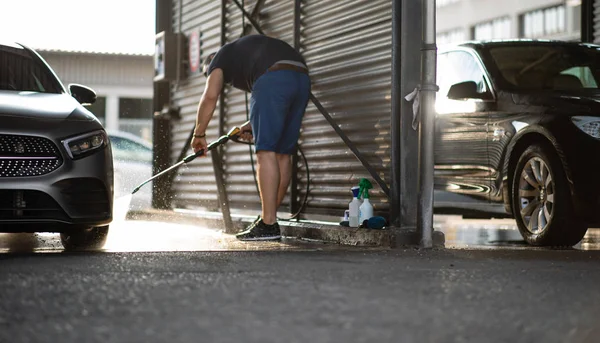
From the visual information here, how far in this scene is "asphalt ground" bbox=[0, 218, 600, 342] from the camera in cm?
346

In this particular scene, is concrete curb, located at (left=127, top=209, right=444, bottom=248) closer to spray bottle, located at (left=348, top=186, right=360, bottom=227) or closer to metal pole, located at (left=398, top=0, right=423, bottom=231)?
spray bottle, located at (left=348, top=186, right=360, bottom=227)

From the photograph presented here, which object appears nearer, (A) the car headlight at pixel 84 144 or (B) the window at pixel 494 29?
(A) the car headlight at pixel 84 144

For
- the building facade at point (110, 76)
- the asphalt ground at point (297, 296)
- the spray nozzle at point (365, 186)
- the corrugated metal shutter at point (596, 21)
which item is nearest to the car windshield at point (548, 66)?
the spray nozzle at point (365, 186)

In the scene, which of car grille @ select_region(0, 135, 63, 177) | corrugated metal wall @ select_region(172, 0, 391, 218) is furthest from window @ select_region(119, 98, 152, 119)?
car grille @ select_region(0, 135, 63, 177)

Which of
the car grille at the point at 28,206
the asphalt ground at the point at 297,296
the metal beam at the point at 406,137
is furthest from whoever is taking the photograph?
the metal beam at the point at 406,137

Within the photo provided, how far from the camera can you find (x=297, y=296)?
4266mm

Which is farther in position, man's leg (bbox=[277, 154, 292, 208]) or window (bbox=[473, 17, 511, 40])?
window (bbox=[473, 17, 511, 40])

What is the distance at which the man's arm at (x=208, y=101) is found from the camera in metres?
8.20

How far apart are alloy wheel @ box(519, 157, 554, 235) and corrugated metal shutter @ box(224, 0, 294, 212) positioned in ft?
10.6

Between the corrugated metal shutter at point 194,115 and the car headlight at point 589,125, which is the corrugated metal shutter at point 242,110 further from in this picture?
the car headlight at point 589,125

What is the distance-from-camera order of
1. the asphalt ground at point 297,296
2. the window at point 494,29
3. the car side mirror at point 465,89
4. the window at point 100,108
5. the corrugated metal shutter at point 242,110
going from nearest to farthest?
the asphalt ground at point 297,296
the car side mirror at point 465,89
the corrugated metal shutter at point 242,110
the window at point 100,108
the window at point 494,29

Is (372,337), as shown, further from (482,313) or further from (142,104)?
(142,104)

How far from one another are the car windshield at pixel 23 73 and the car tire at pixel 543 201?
349cm

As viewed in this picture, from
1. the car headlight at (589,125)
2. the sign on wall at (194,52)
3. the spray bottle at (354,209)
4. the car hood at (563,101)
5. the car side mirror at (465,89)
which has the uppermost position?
the sign on wall at (194,52)
